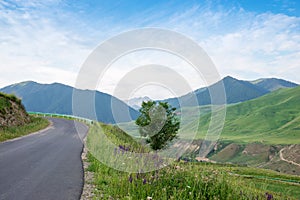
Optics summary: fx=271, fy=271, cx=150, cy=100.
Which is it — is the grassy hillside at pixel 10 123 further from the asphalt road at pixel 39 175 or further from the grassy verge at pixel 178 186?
the grassy verge at pixel 178 186

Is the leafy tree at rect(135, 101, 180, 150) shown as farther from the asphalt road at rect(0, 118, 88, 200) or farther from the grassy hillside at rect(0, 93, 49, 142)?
the asphalt road at rect(0, 118, 88, 200)

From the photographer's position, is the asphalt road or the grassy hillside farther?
the grassy hillside

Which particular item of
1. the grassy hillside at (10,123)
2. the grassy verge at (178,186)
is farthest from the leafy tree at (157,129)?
the grassy verge at (178,186)

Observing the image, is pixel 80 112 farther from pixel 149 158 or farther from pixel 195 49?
pixel 195 49

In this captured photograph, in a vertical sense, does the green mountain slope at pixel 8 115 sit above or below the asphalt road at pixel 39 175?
above

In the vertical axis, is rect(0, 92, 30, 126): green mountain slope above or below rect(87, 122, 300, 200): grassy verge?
above

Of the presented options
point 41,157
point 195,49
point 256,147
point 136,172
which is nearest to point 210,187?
point 136,172

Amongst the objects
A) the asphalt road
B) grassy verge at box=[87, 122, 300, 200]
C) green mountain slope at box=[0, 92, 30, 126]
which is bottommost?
the asphalt road

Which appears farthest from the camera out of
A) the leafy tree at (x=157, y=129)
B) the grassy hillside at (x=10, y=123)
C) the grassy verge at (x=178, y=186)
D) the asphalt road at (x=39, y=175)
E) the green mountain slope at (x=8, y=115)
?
the leafy tree at (x=157, y=129)

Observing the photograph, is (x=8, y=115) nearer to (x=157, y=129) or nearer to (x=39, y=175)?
(x=39, y=175)

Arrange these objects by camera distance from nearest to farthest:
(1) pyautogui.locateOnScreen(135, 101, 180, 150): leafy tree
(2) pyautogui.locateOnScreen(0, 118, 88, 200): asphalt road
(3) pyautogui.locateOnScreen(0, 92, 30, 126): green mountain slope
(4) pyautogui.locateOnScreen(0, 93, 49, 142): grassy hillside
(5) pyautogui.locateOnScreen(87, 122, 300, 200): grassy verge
Result: (5) pyautogui.locateOnScreen(87, 122, 300, 200): grassy verge, (2) pyautogui.locateOnScreen(0, 118, 88, 200): asphalt road, (4) pyautogui.locateOnScreen(0, 93, 49, 142): grassy hillside, (3) pyautogui.locateOnScreen(0, 92, 30, 126): green mountain slope, (1) pyautogui.locateOnScreen(135, 101, 180, 150): leafy tree

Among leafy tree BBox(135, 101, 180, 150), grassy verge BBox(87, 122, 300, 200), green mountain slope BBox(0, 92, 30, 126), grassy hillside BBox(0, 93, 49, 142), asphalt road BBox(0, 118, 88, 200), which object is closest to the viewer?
grassy verge BBox(87, 122, 300, 200)

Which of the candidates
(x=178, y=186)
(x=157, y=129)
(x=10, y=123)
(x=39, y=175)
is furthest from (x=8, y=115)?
(x=178, y=186)

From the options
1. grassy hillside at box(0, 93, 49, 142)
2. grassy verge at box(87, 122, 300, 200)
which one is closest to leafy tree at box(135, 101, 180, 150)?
grassy hillside at box(0, 93, 49, 142)
